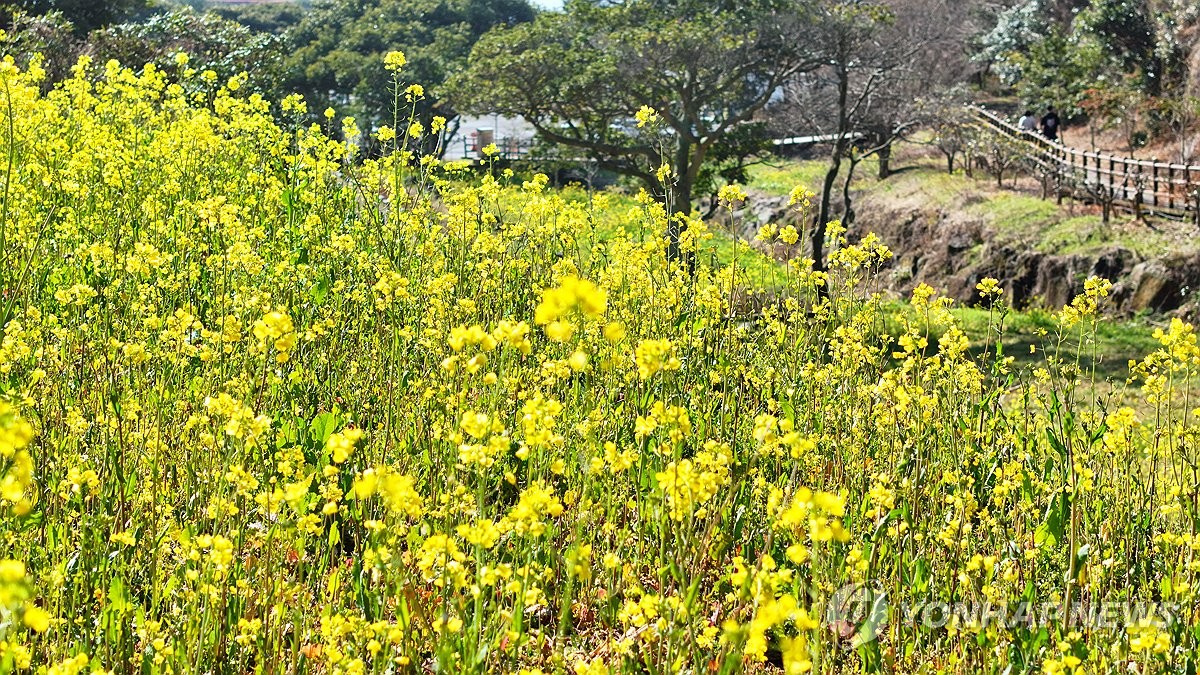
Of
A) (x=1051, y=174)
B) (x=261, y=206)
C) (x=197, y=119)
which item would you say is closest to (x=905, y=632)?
(x=261, y=206)

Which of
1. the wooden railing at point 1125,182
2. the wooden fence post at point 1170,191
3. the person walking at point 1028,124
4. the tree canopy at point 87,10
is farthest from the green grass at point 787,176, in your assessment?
the tree canopy at point 87,10

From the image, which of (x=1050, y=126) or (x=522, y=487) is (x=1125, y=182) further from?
(x=522, y=487)

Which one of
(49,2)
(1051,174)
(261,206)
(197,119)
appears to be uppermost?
(49,2)

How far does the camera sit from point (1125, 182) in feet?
55.7

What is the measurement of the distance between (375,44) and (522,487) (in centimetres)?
3635

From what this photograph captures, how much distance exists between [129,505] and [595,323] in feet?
5.02

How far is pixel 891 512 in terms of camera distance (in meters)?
2.87

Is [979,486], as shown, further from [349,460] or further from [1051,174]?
[1051,174]

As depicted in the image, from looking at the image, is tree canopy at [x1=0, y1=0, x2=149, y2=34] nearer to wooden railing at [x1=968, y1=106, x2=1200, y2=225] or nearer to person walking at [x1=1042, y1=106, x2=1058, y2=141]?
wooden railing at [x1=968, y1=106, x2=1200, y2=225]

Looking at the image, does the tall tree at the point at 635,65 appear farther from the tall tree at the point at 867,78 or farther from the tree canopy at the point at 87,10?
the tree canopy at the point at 87,10

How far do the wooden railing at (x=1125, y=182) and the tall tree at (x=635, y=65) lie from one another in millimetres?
4692

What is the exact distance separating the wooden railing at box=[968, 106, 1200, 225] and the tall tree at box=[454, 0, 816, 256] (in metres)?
4.69

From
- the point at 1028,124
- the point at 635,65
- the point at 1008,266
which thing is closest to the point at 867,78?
the point at 1008,266

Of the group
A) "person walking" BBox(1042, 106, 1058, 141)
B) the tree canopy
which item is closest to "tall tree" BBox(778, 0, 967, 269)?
"person walking" BBox(1042, 106, 1058, 141)
